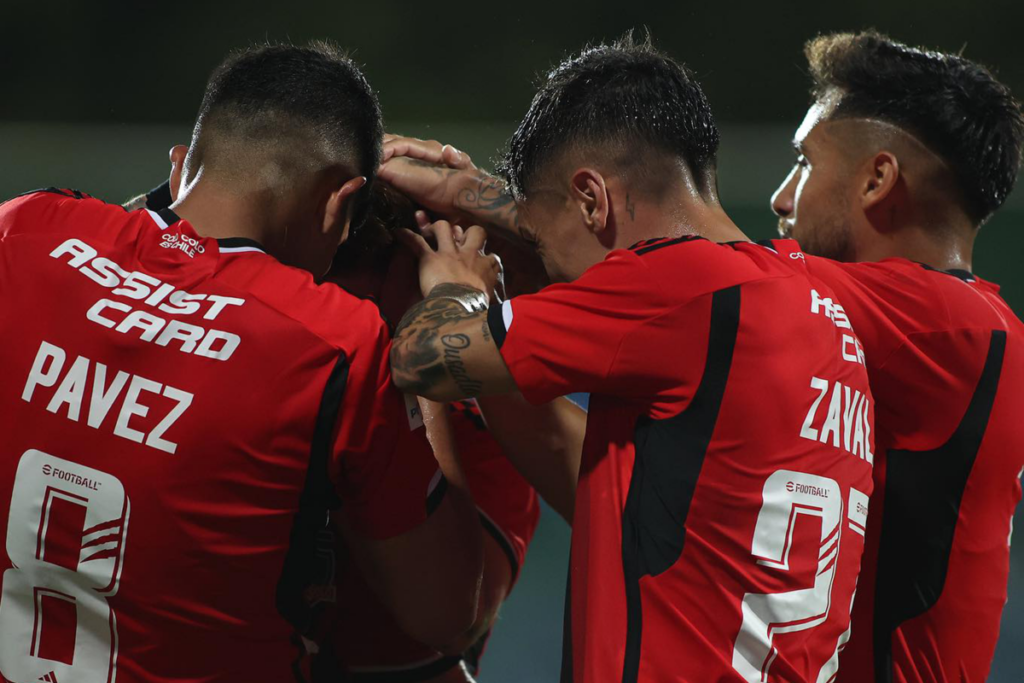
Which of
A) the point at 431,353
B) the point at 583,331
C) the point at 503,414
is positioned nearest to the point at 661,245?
the point at 583,331

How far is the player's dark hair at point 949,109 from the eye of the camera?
7.85 feet

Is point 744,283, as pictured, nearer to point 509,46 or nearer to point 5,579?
point 5,579

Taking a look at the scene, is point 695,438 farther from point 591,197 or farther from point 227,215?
point 227,215

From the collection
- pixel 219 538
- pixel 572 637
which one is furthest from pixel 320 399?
pixel 572 637

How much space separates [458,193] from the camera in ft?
7.80

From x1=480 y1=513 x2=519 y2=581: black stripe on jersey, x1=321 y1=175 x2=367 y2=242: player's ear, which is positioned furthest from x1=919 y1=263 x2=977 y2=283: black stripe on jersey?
x1=321 y1=175 x2=367 y2=242: player's ear

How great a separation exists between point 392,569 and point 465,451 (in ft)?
1.49

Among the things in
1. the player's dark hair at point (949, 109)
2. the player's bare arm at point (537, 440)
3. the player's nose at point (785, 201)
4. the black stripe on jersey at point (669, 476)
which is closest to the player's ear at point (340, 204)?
the player's bare arm at point (537, 440)

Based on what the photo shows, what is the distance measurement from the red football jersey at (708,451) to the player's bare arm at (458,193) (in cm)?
57

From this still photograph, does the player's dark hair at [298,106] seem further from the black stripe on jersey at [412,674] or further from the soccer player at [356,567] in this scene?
the black stripe on jersey at [412,674]

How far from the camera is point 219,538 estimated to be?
1.78m

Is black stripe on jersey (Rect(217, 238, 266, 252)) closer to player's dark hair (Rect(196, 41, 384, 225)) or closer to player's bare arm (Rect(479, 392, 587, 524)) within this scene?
player's dark hair (Rect(196, 41, 384, 225))

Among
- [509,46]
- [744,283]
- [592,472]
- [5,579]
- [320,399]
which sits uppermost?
[744,283]

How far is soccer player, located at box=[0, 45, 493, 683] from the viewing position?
174cm
